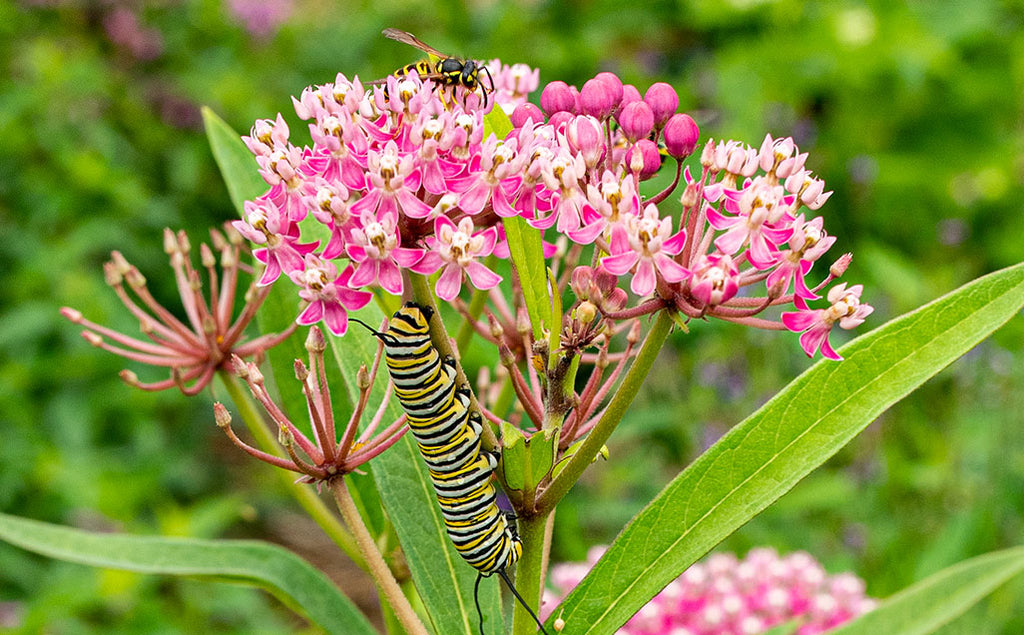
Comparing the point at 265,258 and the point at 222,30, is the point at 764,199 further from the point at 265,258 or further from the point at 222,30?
the point at 222,30

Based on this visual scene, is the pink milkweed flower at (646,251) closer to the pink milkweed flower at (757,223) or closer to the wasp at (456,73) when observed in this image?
the pink milkweed flower at (757,223)

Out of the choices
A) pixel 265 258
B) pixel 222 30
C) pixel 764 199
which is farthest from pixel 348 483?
pixel 222 30

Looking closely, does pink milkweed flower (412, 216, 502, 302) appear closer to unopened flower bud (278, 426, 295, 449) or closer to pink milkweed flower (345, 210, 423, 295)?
pink milkweed flower (345, 210, 423, 295)

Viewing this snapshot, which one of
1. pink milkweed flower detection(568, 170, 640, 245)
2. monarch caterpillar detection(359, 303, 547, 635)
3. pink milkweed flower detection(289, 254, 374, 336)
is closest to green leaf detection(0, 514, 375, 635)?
monarch caterpillar detection(359, 303, 547, 635)

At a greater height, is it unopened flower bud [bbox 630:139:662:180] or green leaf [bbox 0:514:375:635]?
unopened flower bud [bbox 630:139:662:180]

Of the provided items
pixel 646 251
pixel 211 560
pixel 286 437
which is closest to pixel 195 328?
pixel 211 560

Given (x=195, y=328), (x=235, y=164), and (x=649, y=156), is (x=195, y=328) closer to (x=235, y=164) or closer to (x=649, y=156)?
(x=235, y=164)

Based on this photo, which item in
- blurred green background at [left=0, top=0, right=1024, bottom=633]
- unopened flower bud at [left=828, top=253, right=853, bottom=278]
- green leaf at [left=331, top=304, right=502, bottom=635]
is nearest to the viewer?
unopened flower bud at [left=828, top=253, right=853, bottom=278]
